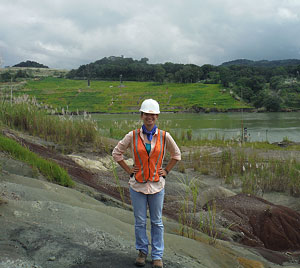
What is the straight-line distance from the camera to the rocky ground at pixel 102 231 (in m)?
3.40

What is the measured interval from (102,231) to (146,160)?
3.70ft

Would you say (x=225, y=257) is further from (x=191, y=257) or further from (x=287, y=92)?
(x=287, y=92)

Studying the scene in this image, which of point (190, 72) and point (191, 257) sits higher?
point (190, 72)

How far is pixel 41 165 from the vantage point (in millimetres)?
7113

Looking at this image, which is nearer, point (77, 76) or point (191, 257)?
point (191, 257)

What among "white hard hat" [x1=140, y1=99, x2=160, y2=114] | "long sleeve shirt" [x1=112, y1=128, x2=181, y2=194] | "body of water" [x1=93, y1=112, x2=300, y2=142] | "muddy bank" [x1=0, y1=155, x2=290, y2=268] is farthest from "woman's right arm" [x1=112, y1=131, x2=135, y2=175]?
"body of water" [x1=93, y1=112, x2=300, y2=142]

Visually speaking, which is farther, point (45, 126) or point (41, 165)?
point (45, 126)

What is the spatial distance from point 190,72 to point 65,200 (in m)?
108

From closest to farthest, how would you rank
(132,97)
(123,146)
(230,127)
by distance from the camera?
(123,146), (230,127), (132,97)

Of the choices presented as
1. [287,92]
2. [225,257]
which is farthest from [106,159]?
[287,92]

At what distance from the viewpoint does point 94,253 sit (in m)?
3.52

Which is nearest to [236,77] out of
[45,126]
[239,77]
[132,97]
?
[239,77]

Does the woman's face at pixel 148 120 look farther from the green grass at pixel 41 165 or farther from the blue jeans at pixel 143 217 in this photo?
the green grass at pixel 41 165

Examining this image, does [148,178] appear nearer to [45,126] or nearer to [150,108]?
[150,108]
